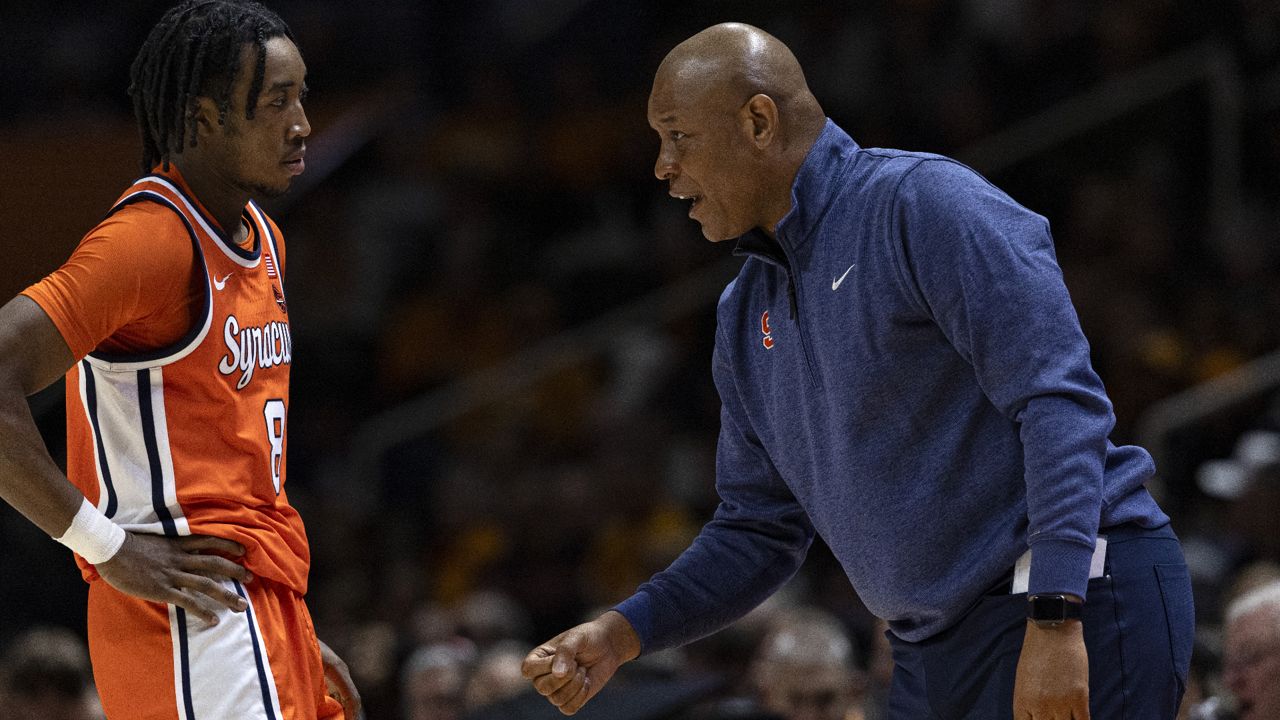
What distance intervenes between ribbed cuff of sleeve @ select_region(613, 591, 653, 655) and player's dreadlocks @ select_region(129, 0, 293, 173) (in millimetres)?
1212

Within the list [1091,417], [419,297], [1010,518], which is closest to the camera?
[1091,417]

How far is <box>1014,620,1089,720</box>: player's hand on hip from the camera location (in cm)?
258

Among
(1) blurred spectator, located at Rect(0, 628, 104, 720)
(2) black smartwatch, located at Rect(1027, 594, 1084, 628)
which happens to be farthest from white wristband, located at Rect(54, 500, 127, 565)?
(1) blurred spectator, located at Rect(0, 628, 104, 720)

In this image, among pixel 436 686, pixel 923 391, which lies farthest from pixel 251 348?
pixel 436 686

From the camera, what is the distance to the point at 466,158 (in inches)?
415

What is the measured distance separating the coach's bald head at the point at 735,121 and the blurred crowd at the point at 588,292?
2.12 meters

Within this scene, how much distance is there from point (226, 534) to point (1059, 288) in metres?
1.51

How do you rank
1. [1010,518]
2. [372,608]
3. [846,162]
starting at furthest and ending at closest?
[372,608], [846,162], [1010,518]

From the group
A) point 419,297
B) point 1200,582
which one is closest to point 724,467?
point 1200,582

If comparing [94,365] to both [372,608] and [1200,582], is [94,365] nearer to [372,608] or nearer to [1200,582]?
[1200,582]

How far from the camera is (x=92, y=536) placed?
2.79m

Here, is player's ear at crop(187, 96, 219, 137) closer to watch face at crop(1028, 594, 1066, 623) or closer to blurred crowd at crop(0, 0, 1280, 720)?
watch face at crop(1028, 594, 1066, 623)

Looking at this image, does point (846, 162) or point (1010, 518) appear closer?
point (1010, 518)

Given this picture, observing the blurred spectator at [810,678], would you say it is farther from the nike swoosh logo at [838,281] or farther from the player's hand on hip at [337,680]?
the nike swoosh logo at [838,281]
